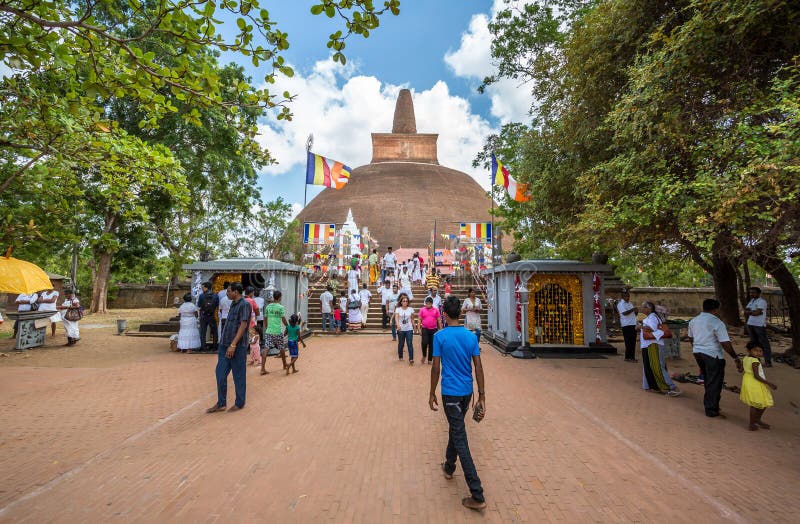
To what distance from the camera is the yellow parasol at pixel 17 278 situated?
7863 mm

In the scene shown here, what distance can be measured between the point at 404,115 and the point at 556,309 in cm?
4740

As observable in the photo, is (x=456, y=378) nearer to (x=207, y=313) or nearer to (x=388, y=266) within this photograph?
(x=207, y=313)

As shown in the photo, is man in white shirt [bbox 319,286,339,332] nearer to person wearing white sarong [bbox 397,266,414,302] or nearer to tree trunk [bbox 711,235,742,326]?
person wearing white sarong [bbox 397,266,414,302]

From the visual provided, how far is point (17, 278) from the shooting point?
7.97 meters

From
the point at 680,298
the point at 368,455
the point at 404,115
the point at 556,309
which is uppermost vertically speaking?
the point at 404,115

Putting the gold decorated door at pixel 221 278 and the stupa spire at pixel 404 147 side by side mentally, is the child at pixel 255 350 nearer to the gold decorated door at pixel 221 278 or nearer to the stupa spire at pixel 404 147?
the gold decorated door at pixel 221 278

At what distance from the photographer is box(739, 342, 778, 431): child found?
5.18 meters

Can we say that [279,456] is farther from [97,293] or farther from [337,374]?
[97,293]

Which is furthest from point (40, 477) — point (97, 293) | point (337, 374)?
point (97, 293)

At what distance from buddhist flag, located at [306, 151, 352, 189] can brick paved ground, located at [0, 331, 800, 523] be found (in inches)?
417

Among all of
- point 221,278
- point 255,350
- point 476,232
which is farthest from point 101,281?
point 476,232

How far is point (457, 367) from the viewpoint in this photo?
3.56 m

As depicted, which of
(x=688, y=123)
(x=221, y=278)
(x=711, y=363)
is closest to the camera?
(x=711, y=363)

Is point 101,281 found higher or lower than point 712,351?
higher
